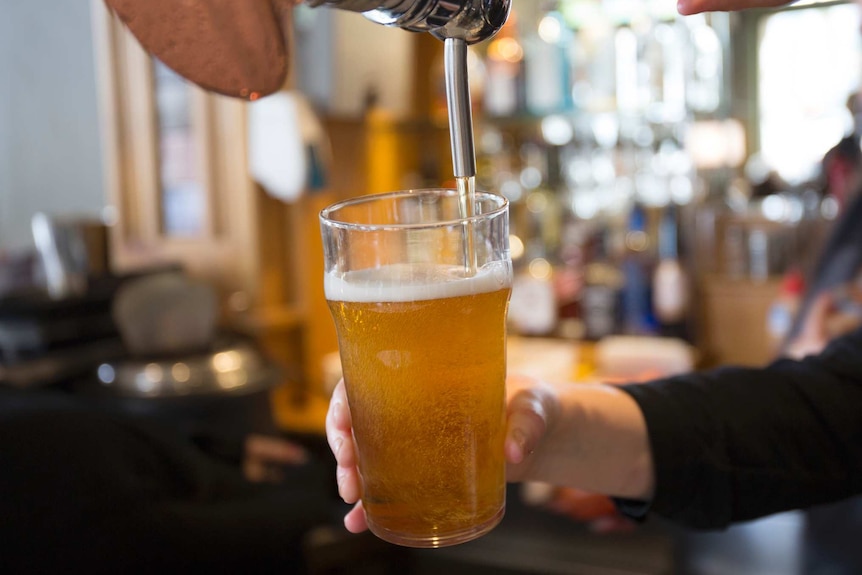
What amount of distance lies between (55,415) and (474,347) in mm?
1205

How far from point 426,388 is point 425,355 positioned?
3 cm

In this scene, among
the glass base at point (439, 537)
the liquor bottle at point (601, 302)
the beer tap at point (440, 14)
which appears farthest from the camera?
the liquor bottle at point (601, 302)

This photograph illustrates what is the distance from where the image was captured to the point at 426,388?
69 centimetres

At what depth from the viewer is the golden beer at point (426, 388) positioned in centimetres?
68

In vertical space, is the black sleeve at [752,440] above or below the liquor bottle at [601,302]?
above

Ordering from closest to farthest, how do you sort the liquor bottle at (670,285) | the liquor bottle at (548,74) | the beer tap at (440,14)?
the beer tap at (440,14), the liquor bottle at (670,285), the liquor bottle at (548,74)

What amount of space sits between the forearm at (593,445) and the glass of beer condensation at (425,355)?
18 centimetres

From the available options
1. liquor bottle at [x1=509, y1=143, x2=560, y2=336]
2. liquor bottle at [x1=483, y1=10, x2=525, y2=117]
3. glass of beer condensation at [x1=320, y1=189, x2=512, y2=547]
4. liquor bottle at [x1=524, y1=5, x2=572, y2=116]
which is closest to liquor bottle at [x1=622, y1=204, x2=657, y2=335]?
liquor bottle at [x1=509, y1=143, x2=560, y2=336]

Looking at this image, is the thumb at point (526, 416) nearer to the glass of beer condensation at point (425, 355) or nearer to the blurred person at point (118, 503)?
Result: the glass of beer condensation at point (425, 355)

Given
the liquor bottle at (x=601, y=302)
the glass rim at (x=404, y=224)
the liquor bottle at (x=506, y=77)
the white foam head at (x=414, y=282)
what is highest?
the liquor bottle at (x=506, y=77)

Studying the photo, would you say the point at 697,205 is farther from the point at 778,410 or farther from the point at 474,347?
the point at 474,347

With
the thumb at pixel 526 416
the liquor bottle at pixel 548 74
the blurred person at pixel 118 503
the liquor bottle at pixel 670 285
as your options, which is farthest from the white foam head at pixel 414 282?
the liquor bottle at pixel 548 74

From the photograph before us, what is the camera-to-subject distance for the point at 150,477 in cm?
166

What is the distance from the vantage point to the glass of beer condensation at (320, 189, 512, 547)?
676mm
